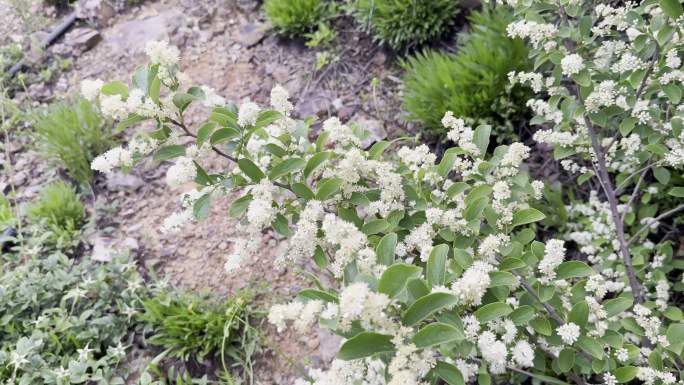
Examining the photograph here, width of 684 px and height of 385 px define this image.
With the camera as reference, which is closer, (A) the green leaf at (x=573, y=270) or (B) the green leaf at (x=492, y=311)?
(B) the green leaf at (x=492, y=311)

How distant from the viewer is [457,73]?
106 inches

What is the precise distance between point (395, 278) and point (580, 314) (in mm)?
608

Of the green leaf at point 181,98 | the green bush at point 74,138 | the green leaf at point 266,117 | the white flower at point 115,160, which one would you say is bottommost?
the green bush at point 74,138

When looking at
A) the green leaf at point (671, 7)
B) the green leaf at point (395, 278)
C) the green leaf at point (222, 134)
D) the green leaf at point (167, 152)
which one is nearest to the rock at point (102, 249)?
the green leaf at point (167, 152)

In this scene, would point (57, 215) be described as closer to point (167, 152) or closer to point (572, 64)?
point (167, 152)

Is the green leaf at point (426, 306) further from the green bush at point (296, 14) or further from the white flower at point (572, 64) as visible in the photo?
the green bush at point (296, 14)

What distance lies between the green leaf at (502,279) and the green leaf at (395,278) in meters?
0.27

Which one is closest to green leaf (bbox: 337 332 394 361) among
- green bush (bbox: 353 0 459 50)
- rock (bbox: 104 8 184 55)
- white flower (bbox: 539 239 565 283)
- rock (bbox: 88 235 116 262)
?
white flower (bbox: 539 239 565 283)

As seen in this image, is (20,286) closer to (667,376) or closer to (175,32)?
(175,32)

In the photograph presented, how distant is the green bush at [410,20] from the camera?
3135 millimetres

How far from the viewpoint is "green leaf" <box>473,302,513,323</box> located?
1.17 meters

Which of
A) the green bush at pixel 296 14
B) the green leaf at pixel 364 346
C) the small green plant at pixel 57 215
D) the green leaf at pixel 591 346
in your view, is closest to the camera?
the green leaf at pixel 364 346

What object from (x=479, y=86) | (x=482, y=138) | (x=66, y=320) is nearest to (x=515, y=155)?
(x=482, y=138)

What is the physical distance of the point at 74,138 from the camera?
3.08 metres
